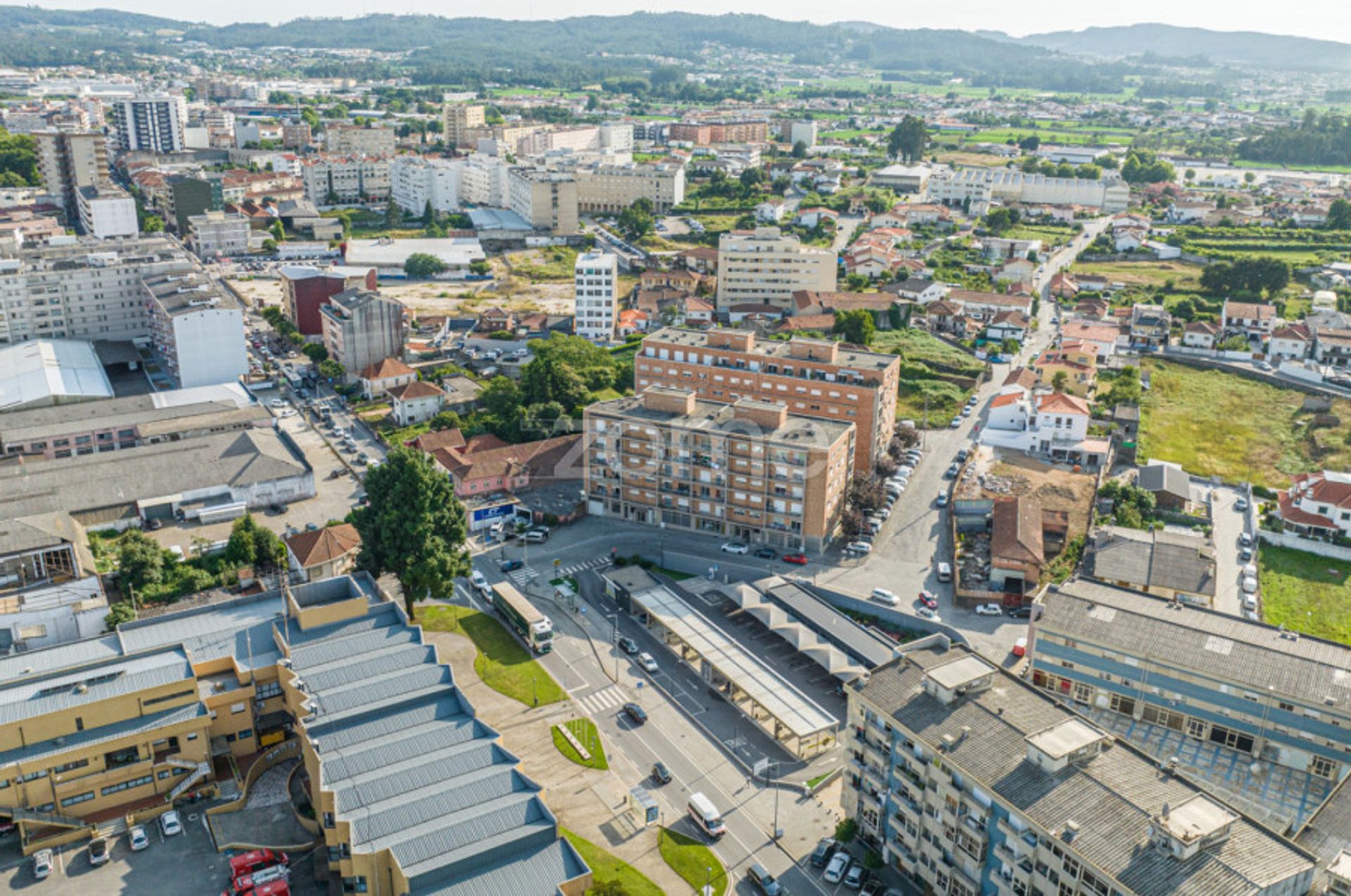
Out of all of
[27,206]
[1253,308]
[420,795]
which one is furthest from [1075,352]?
[27,206]

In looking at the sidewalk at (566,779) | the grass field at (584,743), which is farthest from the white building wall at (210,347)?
the grass field at (584,743)

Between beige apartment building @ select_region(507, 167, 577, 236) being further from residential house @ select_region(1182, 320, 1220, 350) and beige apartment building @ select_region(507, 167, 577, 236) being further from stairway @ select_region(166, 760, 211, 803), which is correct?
stairway @ select_region(166, 760, 211, 803)

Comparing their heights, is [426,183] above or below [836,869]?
above

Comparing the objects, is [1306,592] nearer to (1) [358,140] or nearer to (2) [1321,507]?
(2) [1321,507]

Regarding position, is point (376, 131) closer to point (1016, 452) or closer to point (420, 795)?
point (1016, 452)

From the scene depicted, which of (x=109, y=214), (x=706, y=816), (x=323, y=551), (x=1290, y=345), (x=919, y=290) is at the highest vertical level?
(x=109, y=214)

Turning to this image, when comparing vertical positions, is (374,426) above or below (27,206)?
below

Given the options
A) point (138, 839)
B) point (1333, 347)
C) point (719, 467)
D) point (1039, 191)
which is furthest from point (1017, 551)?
point (1039, 191)

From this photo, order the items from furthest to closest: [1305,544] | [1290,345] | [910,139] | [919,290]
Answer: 1. [910,139]
2. [919,290]
3. [1290,345]
4. [1305,544]
